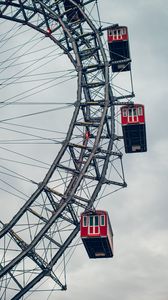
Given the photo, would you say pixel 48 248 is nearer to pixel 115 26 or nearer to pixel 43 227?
pixel 43 227

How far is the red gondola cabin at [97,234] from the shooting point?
37.0m

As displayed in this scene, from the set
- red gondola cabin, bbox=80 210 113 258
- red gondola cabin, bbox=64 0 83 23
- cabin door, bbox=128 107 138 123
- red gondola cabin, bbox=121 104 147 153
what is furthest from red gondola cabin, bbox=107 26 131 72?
red gondola cabin, bbox=80 210 113 258

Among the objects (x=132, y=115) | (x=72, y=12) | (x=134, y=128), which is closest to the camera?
(x=134, y=128)

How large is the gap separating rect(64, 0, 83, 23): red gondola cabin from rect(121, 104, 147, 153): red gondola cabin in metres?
8.32

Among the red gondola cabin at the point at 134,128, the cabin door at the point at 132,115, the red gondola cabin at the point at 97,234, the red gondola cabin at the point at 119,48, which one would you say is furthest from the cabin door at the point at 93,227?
the red gondola cabin at the point at 119,48

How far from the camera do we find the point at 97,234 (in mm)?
37062

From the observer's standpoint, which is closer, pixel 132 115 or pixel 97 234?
pixel 97 234

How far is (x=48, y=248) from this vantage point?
3731 centimetres

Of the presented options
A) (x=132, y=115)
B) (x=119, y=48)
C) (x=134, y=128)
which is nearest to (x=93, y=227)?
(x=134, y=128)

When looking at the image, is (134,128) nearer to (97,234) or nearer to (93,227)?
(93,227)

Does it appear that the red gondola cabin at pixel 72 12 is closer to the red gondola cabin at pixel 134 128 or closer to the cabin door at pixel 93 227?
the red gondola cabin at pixel 134 128

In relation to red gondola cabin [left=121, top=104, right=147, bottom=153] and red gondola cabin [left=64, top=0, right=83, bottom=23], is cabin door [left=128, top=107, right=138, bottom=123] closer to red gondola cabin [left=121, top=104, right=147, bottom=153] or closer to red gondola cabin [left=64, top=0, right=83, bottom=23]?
red gondola cabin [left=121, top=104, right=147, bottom=153]

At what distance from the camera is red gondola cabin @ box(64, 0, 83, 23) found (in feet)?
149

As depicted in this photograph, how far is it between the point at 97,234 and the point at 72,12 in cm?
1851
